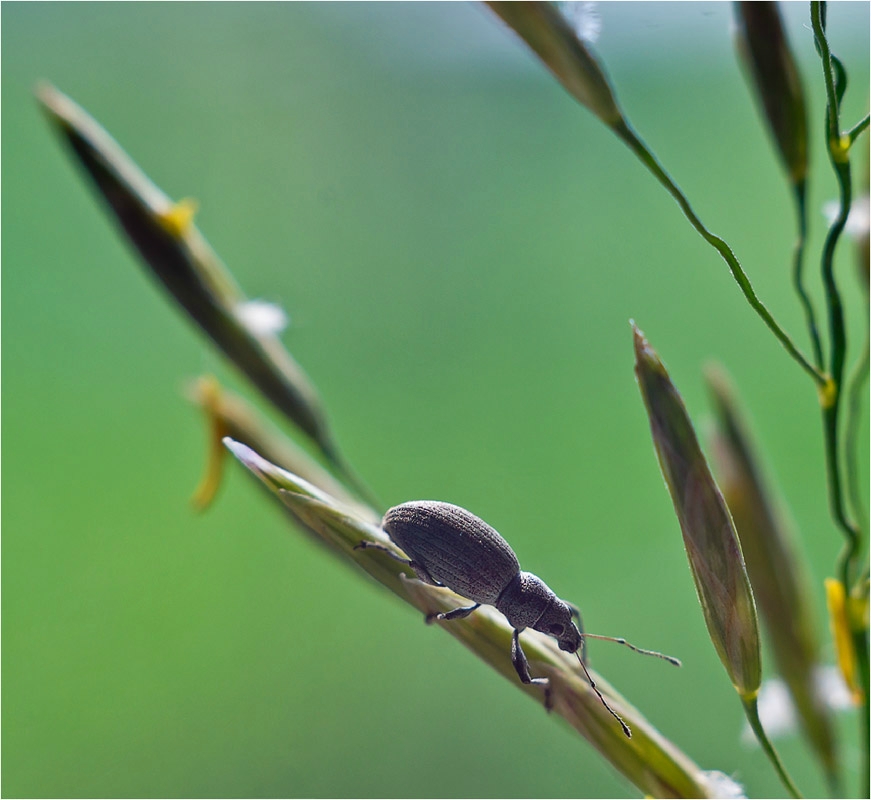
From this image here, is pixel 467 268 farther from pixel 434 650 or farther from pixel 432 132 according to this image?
pixel 434 650

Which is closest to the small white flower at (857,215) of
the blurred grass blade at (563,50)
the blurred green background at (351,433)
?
the blurred grass blade at (563,50)

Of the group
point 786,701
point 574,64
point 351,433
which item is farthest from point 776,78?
point 351,433

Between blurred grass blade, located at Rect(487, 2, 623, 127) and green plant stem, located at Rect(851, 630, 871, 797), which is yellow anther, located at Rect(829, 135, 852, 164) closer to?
blurred grass blade, located at Rect(487, 2, 623, 127)

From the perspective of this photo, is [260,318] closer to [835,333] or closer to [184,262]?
[184,262]

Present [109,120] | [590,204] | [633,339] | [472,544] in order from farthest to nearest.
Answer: [109,120]
[590,204]
[472,544]
[633,339]

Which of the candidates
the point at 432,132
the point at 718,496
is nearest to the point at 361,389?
the point at 432,132

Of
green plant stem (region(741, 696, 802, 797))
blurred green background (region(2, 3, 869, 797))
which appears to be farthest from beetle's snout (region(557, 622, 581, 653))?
blurred green background (region(2, 3, 869, 797))
